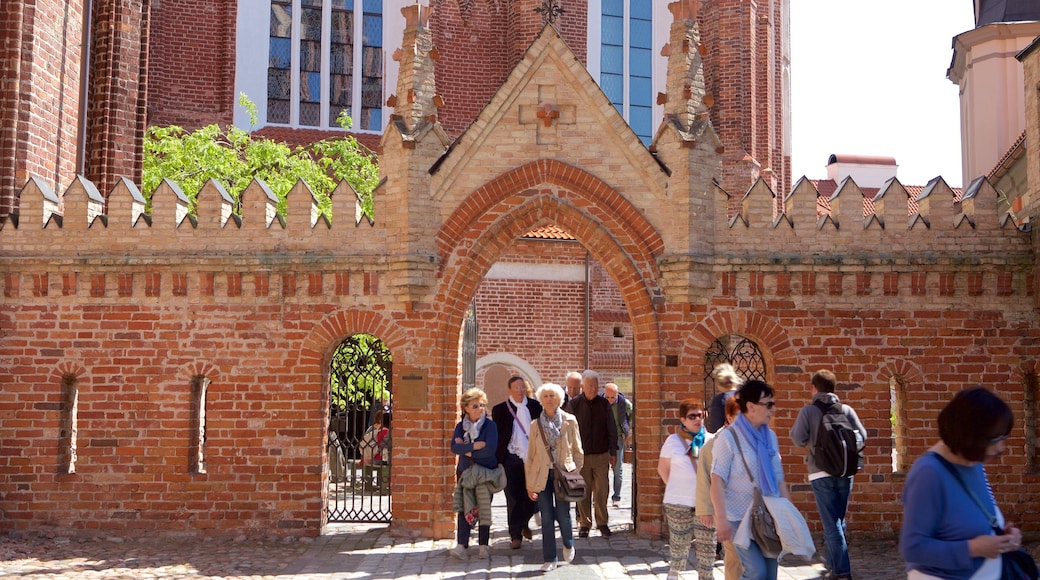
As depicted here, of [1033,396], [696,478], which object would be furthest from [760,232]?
[696,478]

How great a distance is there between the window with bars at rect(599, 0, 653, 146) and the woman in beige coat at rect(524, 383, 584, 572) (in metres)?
16.3

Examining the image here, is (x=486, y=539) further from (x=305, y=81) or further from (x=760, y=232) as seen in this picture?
(x=305, y=81)

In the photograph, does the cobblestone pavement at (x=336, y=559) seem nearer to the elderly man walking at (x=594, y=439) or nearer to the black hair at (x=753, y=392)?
the elderly man walking at (x=594, y=439)

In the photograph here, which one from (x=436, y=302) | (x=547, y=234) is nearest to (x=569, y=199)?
(x=436, y=302)

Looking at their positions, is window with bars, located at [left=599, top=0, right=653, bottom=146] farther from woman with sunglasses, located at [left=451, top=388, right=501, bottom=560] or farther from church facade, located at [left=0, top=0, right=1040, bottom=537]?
woman with sunglasses, located at [left=451, top=388, right=501, bottom=560]

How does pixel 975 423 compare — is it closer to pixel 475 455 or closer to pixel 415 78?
pixel 475 455

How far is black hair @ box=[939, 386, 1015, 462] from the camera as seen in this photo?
150 inches

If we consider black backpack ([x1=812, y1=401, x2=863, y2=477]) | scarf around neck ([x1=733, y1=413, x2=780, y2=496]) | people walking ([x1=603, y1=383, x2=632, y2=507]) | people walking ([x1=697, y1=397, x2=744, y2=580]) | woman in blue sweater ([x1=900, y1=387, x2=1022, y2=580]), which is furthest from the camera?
people walking ([x1=603, y1=383, x2=632, y2=507])

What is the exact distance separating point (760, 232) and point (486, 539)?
4394mm

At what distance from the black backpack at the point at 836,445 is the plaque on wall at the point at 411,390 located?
4339 millimetres

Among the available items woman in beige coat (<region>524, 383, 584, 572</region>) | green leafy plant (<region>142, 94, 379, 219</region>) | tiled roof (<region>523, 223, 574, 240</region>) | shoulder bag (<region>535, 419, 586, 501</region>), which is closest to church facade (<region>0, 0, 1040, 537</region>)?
woman in beige coat (<region>524, 383, 584, 572</region>)

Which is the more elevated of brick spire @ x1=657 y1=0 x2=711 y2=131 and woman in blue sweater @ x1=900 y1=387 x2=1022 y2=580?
brick spire @ x1=657 y1=0 x2=711 y2=131

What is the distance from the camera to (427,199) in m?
11.2

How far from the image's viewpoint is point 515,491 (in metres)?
10.2
